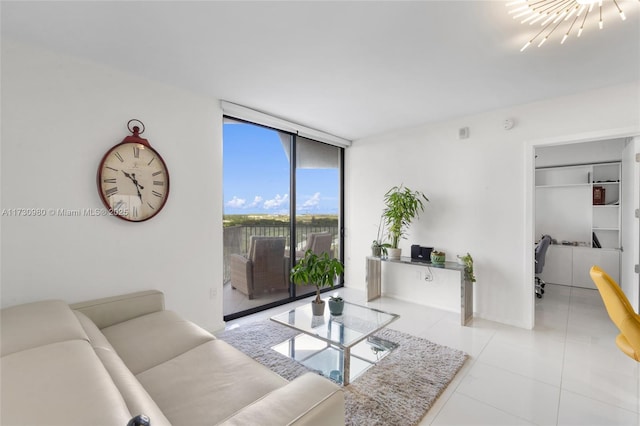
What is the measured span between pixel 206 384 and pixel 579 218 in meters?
6.10

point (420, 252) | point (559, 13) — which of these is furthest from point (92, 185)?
point (420, 252)

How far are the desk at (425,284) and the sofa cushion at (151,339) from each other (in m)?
2.52

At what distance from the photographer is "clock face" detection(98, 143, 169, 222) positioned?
7.14ft

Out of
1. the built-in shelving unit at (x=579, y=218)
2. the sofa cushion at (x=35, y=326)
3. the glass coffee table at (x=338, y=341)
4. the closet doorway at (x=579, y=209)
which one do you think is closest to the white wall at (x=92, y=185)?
the sofa cushion at (x=35, y=326)

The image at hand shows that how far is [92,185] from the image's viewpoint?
2139 millimetres

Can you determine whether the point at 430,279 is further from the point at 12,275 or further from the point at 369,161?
→ the point at 12,275

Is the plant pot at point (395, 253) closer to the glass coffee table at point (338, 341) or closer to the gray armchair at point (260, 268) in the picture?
the glass coffee table at point (338, 341)

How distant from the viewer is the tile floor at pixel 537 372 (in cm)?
173

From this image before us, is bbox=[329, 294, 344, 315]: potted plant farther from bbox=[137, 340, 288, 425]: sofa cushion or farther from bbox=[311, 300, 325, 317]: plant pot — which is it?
bbox=[137, 340, 288, 425]: sofa cushion

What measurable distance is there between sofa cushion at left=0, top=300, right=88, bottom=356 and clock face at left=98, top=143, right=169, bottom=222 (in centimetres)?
83

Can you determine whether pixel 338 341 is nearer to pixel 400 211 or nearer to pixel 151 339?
pixel 151 339

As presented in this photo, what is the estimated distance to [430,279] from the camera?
373 centimetres

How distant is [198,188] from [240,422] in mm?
2317

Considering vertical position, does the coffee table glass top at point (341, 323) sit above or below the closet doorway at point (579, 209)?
below
